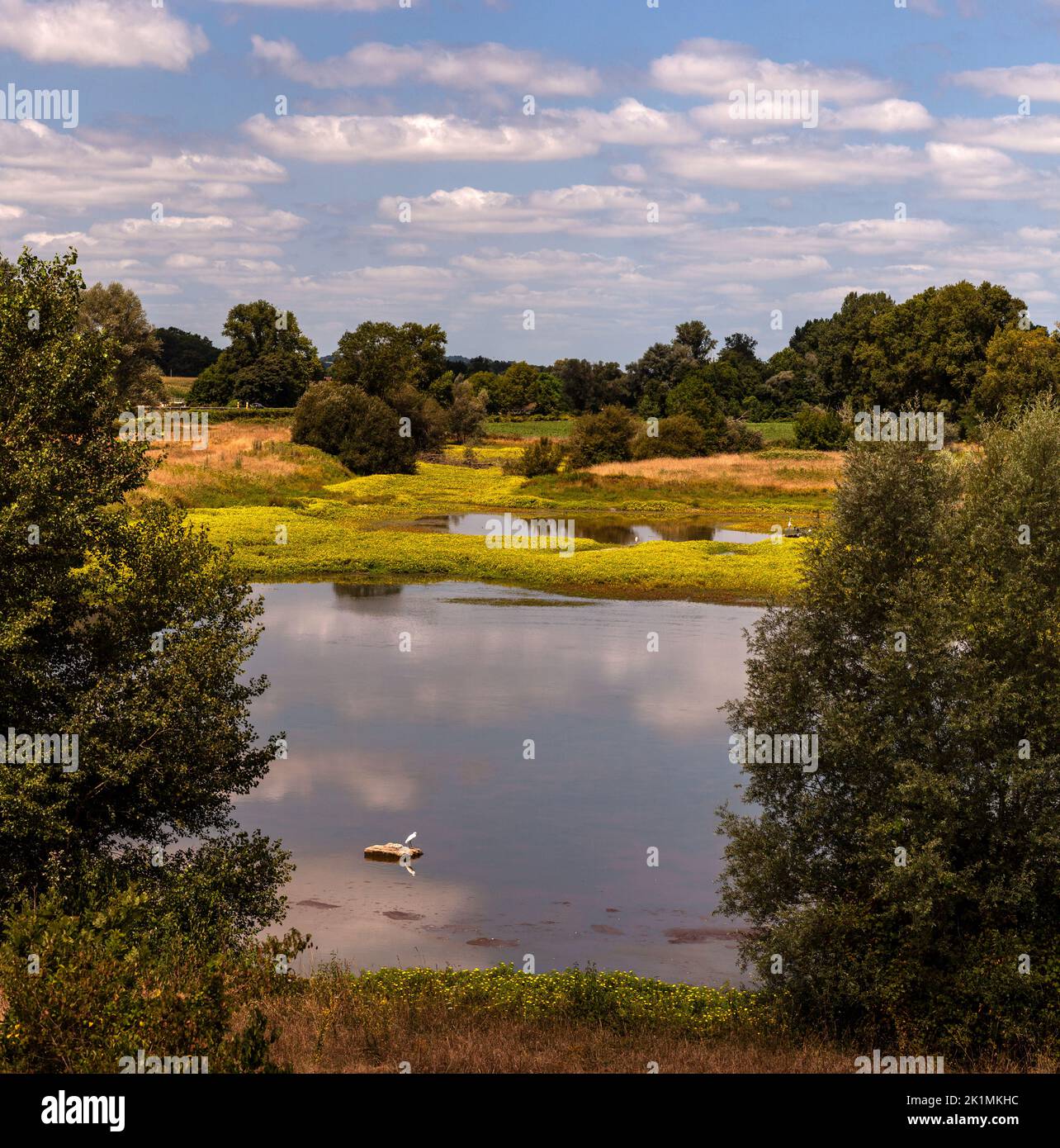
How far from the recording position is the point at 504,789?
105 feet

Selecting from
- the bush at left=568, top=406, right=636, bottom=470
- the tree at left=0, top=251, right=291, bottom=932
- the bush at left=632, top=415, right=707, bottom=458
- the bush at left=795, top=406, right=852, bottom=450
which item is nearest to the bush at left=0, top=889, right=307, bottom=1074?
the tree at left=0, top=251, right=291, bottom=932

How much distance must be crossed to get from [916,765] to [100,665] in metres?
14.5

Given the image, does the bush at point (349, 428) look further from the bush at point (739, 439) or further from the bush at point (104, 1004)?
the bush at point (104, 1004)

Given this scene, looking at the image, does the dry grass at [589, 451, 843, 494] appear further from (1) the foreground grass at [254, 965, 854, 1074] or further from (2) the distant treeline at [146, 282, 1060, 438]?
(1) the foreground grass at [254, 965, 854, 1074]

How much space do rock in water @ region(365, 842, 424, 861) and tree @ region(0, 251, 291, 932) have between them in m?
3.98

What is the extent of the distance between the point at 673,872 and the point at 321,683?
1905cm

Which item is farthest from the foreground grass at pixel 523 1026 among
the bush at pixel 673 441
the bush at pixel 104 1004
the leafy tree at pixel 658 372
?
the leafy tree at pixel 658 372

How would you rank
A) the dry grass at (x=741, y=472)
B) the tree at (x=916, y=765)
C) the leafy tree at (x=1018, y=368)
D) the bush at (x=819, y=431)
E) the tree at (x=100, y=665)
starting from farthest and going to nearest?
1. the bush at (x=819, y=431)
2. the dry grass at (x=741, y=472)
3. the leafy tree at (x=1018, y=368)
4. the tree at (x=100, y=665)
5. the tree at (x=916, y=765)

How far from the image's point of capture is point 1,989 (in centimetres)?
1719

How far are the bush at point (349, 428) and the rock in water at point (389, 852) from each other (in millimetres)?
94829

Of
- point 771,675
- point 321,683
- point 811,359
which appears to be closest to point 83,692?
point 771,675

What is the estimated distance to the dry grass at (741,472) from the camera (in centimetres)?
10756

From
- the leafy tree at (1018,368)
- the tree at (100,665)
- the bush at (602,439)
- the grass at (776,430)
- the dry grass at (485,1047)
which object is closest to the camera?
the dry grass at (485,1047)
